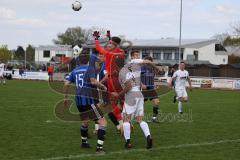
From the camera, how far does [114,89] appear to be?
1120 centimetres

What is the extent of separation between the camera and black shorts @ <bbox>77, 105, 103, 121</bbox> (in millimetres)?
9422

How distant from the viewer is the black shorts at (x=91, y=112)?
9422 mm

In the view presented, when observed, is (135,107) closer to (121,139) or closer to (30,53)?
(121,139)

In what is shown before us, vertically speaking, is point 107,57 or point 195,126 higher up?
point 107,57

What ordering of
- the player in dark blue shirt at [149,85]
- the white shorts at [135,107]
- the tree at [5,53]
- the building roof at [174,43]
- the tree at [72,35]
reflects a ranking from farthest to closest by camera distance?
the tree at [72,35] < the tree at [5,53] < the building roof at [174,43] < the player in dark blue shirt at [149,85] < the white shorts at [135,107]

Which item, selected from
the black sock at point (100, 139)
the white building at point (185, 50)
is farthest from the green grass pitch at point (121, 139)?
the white building at point (185, 50)

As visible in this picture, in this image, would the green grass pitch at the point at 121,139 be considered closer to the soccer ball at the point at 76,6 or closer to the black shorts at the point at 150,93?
the black shorts at the point at 150,93

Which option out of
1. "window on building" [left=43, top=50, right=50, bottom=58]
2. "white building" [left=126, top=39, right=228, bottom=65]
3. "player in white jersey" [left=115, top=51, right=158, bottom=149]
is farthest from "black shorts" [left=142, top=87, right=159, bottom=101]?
"window on building" [left=43, top=50, right=50, bottom=58]

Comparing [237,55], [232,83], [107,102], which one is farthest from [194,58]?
[107,102]

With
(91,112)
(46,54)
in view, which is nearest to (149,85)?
(91,112)

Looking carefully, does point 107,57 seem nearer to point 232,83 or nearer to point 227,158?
point 227,158

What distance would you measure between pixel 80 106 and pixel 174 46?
75.6m

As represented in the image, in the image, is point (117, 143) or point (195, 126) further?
point (195, 126)

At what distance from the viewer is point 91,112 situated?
377 inches
